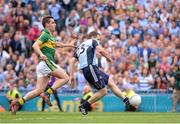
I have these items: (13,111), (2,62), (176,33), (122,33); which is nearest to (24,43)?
(2,62)

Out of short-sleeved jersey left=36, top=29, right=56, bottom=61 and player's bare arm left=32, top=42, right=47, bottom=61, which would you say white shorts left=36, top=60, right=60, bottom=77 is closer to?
short-sleeved jersey left=36, top=29, right=56, bottom=61

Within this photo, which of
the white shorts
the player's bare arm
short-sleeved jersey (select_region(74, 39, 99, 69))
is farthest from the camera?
the white shorts

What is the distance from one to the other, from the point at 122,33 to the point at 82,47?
1140 cm

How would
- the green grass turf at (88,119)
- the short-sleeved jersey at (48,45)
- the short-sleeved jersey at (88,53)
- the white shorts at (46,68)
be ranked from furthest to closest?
1. the short-sleeved jersey at (48,45)
2. the white shorts at (46,68)
3. the short-sleeved jersey at (88,53)
4. the green grass turf at (88,119)

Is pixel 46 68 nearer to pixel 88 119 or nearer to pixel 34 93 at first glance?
pixel 34 93

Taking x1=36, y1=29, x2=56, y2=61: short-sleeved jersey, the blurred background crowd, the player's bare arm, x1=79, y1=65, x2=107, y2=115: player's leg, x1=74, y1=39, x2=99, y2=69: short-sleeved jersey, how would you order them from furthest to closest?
the blurred background crowd, x1=36, y1=29, x2=56, y2=61: short-sleeved jersey, x1=74, y1=39, x2=99, y2=69: short-sleeved jersey, x1=79, y1=65, x2=107, y2=115: player's leg, the player's bare arm

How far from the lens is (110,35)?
31.5 m

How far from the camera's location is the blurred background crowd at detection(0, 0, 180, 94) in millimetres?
29594

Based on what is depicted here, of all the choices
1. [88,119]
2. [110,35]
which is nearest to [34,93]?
[88,119]

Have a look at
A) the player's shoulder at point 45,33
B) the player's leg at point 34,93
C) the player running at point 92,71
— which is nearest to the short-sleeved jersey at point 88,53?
the player running at point 92,71

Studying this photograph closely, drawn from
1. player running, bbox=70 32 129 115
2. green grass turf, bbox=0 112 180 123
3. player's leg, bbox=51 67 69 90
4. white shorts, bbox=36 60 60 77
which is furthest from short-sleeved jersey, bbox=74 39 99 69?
green grass turf, bbox=0 112 180 123

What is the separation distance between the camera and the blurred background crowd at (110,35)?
29.6 metres

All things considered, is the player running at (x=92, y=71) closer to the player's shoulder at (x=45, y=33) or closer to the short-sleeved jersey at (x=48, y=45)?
the short-sleeved jersey at (x=48, y=45)

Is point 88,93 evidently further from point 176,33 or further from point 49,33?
point 49,33
